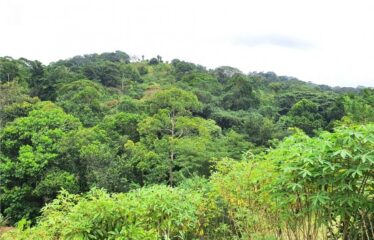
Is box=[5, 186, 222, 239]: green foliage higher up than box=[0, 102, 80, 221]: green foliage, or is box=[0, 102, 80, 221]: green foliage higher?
box=[5, 186, 222, 239]: green foliage

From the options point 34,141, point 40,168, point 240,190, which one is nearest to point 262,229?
point 240,190

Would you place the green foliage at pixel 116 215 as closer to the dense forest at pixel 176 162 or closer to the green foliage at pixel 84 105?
the dense forest at pixel 176 162

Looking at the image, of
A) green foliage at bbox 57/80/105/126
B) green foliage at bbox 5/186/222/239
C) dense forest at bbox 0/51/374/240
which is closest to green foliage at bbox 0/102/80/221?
dense forest at bbox 0/51/374/240

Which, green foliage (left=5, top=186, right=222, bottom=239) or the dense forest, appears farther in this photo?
green foliage (left=5, top=186, right=222, bottom=239)

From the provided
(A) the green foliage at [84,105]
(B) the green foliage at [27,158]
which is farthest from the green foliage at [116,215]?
(A) the green foliage at [84,105]

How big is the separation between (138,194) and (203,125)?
8.44 metres

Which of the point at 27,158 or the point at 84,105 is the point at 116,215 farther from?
the point at 84,105

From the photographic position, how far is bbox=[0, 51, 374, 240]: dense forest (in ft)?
8.00

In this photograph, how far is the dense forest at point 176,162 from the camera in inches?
96.0

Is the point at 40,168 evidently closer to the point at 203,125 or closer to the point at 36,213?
the point at 36,213

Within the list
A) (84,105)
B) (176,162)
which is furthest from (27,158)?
(84,105)

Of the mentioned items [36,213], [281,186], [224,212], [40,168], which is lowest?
[36,213]

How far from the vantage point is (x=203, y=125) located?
1181 centimetres

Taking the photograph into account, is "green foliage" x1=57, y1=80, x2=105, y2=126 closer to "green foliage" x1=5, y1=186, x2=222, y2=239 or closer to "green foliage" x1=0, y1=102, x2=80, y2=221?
"green foliage" x1=0, y1=102, x2=80, y2=221
